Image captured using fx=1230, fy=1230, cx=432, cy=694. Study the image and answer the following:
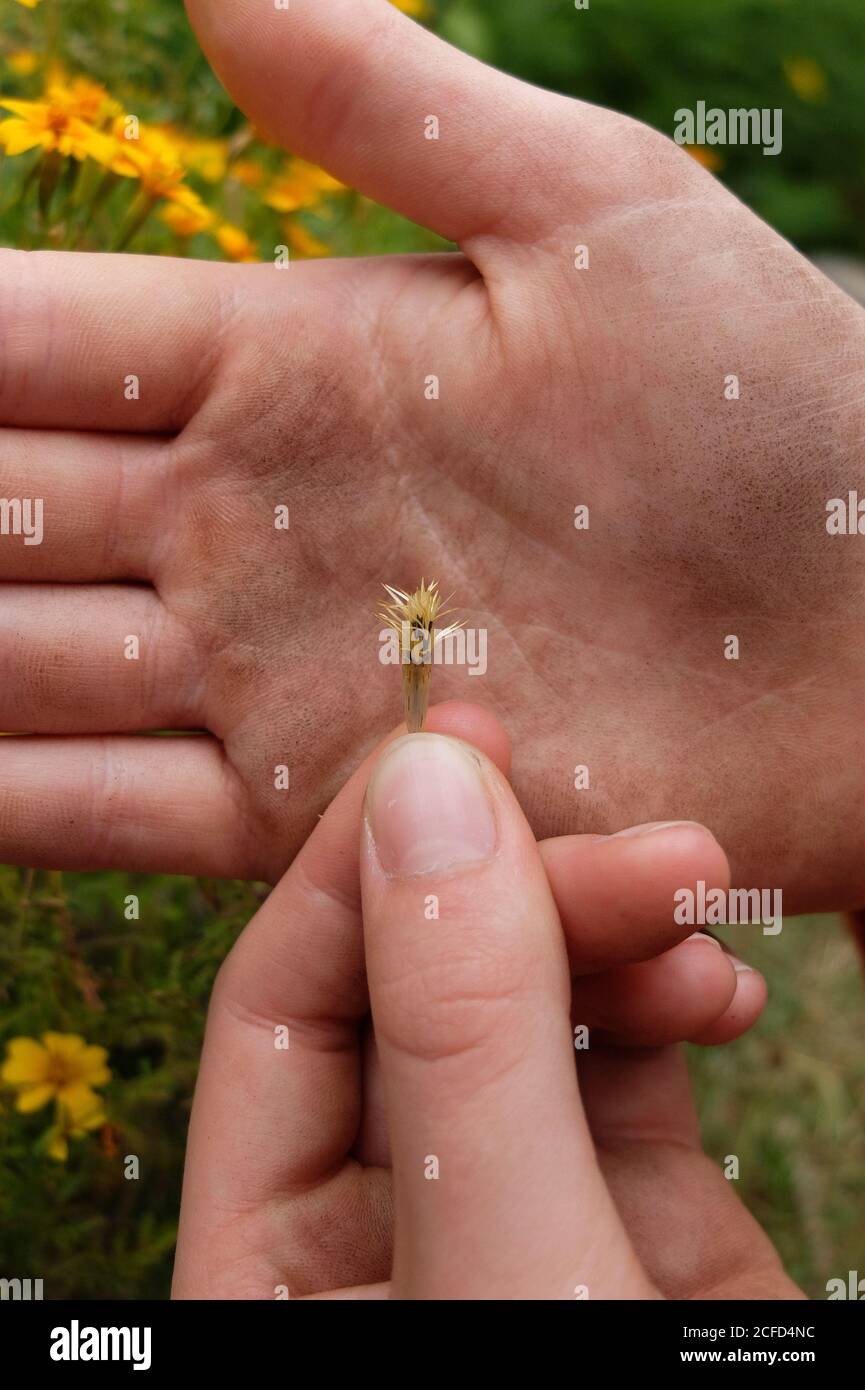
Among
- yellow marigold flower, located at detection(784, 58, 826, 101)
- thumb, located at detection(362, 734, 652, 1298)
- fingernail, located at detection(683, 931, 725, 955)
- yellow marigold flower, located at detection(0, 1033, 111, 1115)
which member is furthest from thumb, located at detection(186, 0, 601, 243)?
yellow marigold flower, located at detection(784, 58, 826, 101)

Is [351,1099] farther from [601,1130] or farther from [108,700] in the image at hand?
[108,700]

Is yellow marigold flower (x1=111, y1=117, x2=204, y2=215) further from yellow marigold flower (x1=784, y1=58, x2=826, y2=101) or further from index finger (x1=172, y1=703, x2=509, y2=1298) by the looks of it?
yellow marigold flower (x1=784, y1=58, x2=826, y2=101)

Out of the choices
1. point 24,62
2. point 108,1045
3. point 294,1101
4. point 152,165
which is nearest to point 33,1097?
point 108,1045

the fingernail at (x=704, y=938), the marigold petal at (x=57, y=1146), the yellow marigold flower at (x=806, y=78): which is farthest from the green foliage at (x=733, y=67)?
the marigold petal at (x=57, y=1146)

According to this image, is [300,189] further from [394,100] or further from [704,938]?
[704,938]

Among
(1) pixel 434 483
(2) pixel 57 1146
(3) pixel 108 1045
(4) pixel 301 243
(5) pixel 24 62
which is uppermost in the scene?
(5) pixel 24 62

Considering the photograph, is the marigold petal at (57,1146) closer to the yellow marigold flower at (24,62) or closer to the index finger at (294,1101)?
the index finger at (294,1101)
